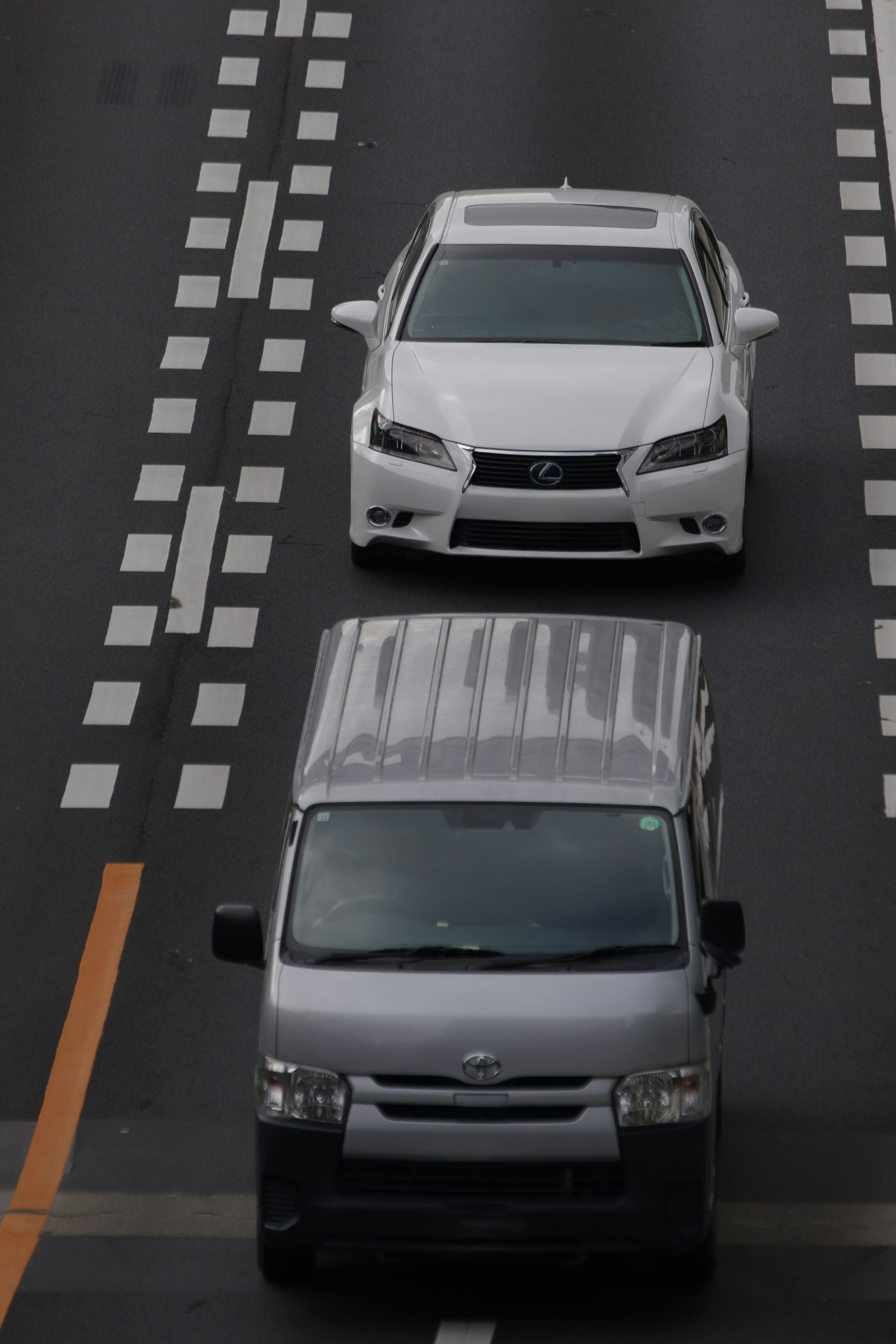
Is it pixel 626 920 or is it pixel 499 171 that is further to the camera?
pixel 499 171

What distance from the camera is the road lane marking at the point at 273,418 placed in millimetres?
16953

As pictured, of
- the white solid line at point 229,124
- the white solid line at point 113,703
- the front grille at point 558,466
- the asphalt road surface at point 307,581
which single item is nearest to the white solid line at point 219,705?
the asphalt road surface at point 307,581

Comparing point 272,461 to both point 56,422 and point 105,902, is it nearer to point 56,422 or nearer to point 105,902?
point 56,422

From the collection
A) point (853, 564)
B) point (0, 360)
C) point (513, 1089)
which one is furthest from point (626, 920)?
point (0, 360)

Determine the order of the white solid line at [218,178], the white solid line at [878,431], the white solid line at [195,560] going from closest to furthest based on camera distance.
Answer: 1. the white solid line at [195,560]
2. the white solid line at [878,431]
3. the white solid line at [218,178]

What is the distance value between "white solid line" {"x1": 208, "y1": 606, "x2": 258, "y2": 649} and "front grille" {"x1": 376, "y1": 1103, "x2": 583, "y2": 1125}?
262 inches

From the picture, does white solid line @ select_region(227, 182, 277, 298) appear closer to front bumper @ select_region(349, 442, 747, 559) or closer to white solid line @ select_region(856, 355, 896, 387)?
front bumper @ select_region(349, 442, 747, 559)

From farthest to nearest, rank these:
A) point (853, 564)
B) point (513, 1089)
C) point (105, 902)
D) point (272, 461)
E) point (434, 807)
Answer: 1. point (272, 461)
2. point (853, 564)
3. point (105, 902)
4. point (434, 807)
5. point (513, 1089)

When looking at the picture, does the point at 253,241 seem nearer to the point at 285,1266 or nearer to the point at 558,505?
the point at 558,505

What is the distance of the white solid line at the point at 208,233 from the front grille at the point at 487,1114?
42.6 ft

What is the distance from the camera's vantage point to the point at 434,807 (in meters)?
8.63

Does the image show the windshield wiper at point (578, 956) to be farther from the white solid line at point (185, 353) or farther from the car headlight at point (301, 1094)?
the white solid line at point (185, 353)

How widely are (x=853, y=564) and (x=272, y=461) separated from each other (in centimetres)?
451

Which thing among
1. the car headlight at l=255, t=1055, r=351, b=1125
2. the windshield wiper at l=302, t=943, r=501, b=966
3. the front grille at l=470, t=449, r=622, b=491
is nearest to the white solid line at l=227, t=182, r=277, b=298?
the front grille at l=470, t=449, r=622, b=491
